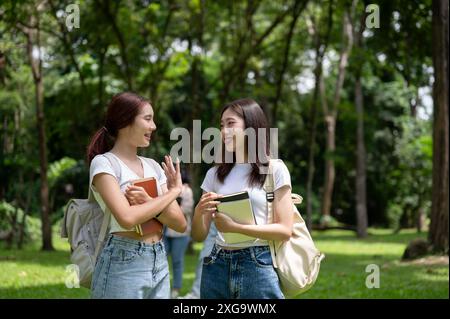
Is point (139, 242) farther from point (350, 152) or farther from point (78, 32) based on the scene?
point (350, 152)

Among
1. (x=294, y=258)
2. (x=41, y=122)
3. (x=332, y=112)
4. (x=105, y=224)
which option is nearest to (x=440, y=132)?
(x=41, y=122)

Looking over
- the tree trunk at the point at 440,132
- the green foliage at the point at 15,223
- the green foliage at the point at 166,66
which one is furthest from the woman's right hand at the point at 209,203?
the green foliage at the point at 15,223

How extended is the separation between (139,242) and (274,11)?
17.1 meters

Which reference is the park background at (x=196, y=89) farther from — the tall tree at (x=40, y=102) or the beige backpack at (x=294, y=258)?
the beige backpack at (x=294, y=258)

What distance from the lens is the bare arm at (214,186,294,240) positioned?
10.3ft

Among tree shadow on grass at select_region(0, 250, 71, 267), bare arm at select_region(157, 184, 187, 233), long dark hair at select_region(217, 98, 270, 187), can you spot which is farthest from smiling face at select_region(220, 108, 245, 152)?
tree shadow on grass at select_region(0, 250, 71, 267)

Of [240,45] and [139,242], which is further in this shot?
[240,45]

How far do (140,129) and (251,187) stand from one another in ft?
1.83

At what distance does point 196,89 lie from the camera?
714 inches

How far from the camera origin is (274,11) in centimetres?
1952

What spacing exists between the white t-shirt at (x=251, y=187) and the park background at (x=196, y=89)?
2888mm

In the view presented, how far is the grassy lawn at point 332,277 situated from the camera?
30.1 feet

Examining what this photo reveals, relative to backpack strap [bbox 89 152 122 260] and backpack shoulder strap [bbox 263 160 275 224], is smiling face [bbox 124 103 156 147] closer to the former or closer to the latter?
backpack strap [bbox 89 152 122 260]
